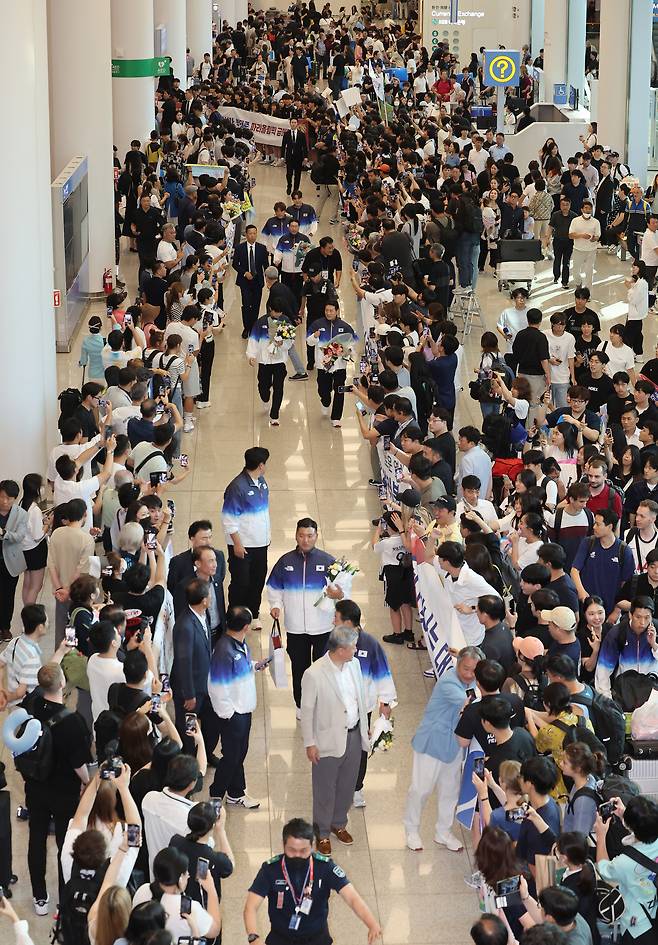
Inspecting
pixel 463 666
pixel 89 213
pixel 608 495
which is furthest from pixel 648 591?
pixel 89 213

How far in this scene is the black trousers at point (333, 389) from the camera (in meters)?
14.9

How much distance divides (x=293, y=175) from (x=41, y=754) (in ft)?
70.8

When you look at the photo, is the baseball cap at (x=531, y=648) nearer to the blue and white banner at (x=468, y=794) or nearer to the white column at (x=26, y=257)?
the blue and white banner at (x=468, y=794)

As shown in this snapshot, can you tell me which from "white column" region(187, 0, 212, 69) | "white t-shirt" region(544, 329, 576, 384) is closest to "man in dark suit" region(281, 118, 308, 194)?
"white column" region(187, 0, 212, 69)

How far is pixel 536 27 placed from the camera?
130 feet

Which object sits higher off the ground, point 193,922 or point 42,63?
point 42,63

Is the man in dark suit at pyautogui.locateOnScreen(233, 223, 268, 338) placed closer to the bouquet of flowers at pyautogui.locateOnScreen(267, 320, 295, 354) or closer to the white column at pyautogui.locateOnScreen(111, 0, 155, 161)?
the bouquet of flowers at pyautogui.locateOnScreen(267, 320, 295, 354)

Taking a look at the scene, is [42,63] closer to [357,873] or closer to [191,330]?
[191,330]

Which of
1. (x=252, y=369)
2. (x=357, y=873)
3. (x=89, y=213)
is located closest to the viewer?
(x=357, y=873)

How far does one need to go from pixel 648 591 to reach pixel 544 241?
46.0 ft

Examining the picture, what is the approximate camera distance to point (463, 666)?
25.8ft

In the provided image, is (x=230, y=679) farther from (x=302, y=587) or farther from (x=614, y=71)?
(x=614, y=71)

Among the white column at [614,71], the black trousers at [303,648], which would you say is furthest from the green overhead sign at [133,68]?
the black trousers at [303,648]

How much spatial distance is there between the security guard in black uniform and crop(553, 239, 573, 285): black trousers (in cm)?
1479
